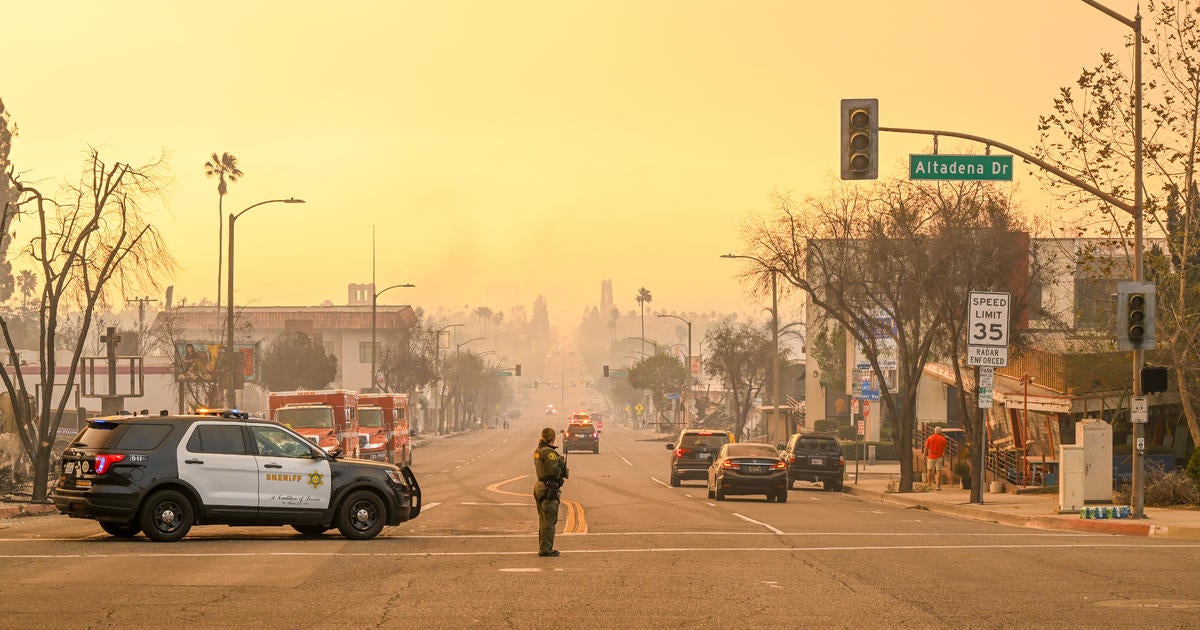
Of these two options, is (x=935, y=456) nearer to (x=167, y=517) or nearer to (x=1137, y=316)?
(x=1137, y=316)

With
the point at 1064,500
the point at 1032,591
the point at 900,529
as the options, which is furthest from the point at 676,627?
the point at 1064,500

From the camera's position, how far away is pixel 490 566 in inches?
682

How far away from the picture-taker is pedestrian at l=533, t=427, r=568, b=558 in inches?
720

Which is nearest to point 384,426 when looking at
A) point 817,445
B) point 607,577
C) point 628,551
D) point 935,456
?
point 817,445

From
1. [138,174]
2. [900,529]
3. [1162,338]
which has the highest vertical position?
[138,174]

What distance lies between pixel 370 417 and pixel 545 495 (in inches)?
1268

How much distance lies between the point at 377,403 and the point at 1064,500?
2827 cm

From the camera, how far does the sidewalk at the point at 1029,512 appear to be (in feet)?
81.3

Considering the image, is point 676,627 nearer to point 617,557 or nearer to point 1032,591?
point 1032,591

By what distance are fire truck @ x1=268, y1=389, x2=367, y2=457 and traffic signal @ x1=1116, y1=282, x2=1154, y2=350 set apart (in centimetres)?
2236

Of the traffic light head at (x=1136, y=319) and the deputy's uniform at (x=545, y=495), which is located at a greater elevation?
the traffic light head at (x=1136, y=319)

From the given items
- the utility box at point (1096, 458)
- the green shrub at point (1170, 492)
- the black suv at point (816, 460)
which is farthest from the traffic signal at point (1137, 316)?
the black suv at point (816, 460)

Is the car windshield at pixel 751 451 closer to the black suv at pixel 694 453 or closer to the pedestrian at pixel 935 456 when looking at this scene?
the black suv at pixel 694 453

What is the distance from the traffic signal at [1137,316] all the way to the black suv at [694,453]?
17.7m
